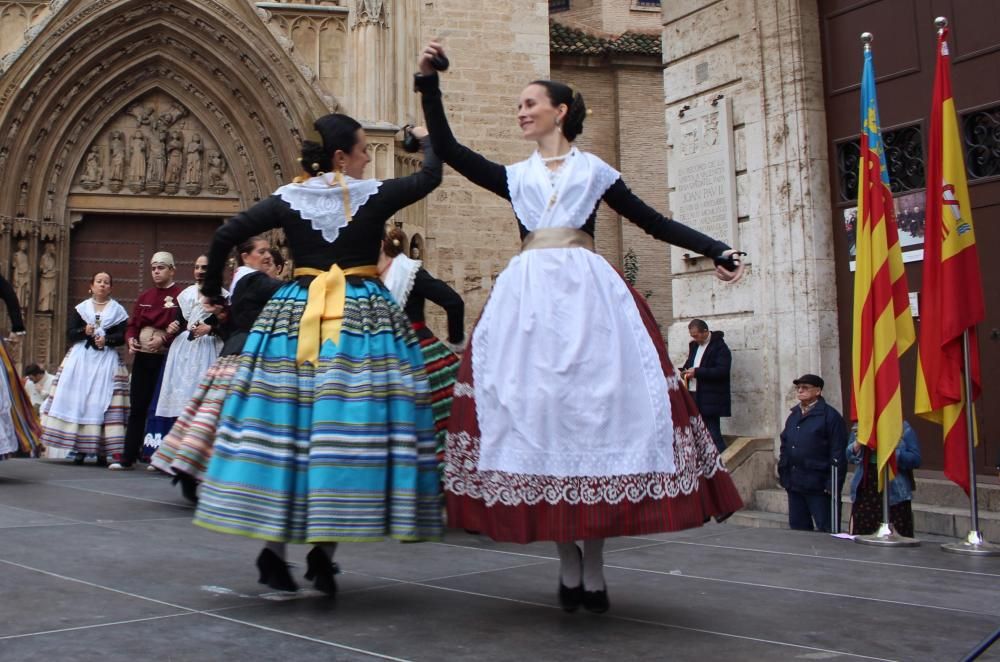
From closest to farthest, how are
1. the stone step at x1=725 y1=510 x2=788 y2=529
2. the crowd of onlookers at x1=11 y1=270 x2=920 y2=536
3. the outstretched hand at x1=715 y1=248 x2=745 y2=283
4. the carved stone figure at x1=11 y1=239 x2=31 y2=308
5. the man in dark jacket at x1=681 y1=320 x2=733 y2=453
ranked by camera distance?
1. the outstretched hand at x1=715 y1=248 x2=745 y2=283
2. the crowd of onlookers at x1=11 y1=270 x2=920 y2=536
3. the stone step at x1=725 y1=510 x2=788 y2=529
4. the man in dark jacket at x1=681 y1=320 x2=733 y2=453
5. the carved stone figure at x1=11 y1=239 x2=31 y2=308

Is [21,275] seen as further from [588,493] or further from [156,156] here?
[588,493]

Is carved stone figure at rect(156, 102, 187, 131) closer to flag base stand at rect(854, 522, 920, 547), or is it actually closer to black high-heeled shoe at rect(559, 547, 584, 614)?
flag base stand at rect(854, 522, 920, 547)

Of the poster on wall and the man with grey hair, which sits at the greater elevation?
the poster on wall

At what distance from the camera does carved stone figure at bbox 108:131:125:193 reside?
703 inches

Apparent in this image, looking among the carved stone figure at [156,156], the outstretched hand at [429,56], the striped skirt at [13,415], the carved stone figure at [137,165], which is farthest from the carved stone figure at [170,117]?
the outstretched hand at [429,56]

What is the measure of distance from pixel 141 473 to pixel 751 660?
7659 millimetres

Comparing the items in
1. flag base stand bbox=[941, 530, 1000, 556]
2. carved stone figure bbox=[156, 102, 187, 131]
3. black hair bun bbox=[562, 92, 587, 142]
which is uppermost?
carved stone figure bbox=[156, 102, 187, 131]

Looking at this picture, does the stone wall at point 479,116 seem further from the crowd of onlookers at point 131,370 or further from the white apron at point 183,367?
the white apron at point 183,367

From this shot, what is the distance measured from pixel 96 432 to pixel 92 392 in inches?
16.0

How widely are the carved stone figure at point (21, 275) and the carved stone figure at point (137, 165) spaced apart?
86.5 inches

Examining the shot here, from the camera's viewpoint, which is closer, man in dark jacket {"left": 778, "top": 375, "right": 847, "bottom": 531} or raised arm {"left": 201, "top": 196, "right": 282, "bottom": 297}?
raised arm {"left": 201, "top": 196, "right": 282, "bottom": 297}

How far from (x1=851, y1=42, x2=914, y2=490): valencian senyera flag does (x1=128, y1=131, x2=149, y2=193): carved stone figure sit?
562 inches

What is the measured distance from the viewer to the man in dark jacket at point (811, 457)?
284 inches

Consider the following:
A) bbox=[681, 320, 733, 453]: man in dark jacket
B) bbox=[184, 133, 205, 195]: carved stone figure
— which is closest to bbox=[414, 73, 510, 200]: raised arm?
bbox=[681, 320, 733, 453]: man in dark jacket
